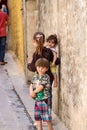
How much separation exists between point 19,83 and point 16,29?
4.48 m

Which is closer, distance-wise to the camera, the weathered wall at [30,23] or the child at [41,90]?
the child at [41,90]

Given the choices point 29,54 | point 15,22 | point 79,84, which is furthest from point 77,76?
point 15,22

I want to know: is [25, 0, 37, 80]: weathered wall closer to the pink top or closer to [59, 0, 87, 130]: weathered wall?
the pink top

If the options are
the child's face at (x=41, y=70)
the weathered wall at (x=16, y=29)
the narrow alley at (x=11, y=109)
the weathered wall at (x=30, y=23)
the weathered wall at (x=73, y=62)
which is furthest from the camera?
the weathered wall at (x=16, y=29)

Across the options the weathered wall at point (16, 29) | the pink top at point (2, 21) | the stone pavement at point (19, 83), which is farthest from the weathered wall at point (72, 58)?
the pink top at point (2, 21)

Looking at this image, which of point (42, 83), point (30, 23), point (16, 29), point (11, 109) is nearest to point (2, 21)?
point (16, 29)

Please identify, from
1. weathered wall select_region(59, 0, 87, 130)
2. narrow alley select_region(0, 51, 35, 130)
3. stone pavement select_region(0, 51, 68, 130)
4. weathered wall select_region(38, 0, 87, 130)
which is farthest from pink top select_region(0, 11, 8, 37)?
weathered wall select_region(59, 0, 87, 130)

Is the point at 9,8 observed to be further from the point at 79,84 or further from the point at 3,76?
the point at 79,84

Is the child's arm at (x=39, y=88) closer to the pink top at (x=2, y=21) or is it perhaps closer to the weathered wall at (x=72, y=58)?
the weathered wall at (x=72, y=58)

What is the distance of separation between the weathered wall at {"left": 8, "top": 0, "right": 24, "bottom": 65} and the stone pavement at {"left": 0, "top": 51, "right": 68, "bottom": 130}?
27 centimetres

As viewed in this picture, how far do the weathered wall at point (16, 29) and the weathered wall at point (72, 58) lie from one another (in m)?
6.08

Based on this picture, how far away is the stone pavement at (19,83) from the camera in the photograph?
837cm

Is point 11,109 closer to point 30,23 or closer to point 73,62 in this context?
point 73,62

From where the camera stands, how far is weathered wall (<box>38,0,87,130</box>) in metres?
6.48
